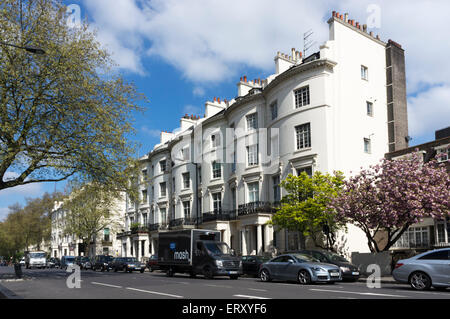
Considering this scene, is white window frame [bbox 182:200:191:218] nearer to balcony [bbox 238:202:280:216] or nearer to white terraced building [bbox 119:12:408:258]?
white terraced building [bbox 119:12:408:258]

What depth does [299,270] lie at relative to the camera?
19.5 metres

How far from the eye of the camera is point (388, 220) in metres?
24.8

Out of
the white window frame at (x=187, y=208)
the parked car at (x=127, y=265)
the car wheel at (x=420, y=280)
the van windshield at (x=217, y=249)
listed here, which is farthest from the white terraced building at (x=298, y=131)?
the car wheel at (x=420, y=280)

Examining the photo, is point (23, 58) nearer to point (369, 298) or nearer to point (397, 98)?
point (369, 298)

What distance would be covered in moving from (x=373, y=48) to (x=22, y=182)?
28.3m

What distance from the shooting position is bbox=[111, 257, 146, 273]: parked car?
36.9 meters

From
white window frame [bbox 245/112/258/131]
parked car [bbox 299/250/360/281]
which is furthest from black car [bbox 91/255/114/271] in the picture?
parked car [bbox 299/250/360/281]

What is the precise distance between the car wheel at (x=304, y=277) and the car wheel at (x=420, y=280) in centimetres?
415

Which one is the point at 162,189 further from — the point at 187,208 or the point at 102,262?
the point at 102,262

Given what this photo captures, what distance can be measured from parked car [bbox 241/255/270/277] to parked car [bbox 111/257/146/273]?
11.5m

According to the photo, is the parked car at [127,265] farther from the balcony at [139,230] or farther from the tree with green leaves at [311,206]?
the balcony at [139,230]

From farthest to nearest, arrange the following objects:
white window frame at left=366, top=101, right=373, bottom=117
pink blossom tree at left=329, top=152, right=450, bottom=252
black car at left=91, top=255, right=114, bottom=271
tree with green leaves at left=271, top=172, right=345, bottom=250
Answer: black car at left=91, top=255, right=114, bottom=271 → white window frame at left=366, top=101, right=373, bottom=117 → tree with green leaves at left=271, top=172, right=345, bottom=250 → pink blossom tree at left=329, top=152, right=450, bottom=252

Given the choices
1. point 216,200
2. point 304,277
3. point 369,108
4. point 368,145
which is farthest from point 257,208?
point 304,277
